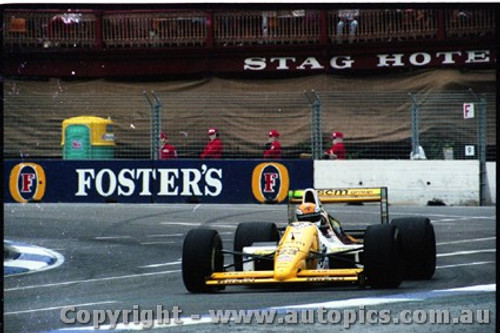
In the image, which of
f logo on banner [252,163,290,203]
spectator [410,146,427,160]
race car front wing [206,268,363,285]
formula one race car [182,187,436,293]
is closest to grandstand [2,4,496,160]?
spectator [410,146,427,160]

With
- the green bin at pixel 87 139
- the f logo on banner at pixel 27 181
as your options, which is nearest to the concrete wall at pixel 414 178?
the green bin at pixel 87 139

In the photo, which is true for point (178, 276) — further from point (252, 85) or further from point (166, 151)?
point (252, 85)

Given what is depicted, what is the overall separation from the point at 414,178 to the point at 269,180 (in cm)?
231

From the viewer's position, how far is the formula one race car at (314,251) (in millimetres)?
7660

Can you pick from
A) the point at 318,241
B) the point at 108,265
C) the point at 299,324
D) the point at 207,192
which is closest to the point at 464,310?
the point at 299,324

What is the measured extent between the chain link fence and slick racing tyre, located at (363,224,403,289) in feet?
34.4

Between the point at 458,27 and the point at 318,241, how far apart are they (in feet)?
27.0

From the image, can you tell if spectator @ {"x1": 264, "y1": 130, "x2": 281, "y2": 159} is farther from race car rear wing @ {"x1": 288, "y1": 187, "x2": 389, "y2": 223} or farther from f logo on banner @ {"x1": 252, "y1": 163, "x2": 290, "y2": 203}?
race car rear wing @ {"x1": 288, "y1": 187, "x2": 389, "y2": 223}

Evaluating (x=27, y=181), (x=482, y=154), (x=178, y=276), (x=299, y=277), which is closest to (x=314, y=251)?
(x=299, y=277)

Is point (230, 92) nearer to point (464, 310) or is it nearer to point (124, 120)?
point (124, 120)

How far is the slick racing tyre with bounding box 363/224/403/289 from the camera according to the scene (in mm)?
7621

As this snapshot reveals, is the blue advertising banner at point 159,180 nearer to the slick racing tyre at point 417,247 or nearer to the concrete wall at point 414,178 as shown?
the concrete wall at point 414,178

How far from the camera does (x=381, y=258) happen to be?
300 inches

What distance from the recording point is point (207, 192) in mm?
18125
